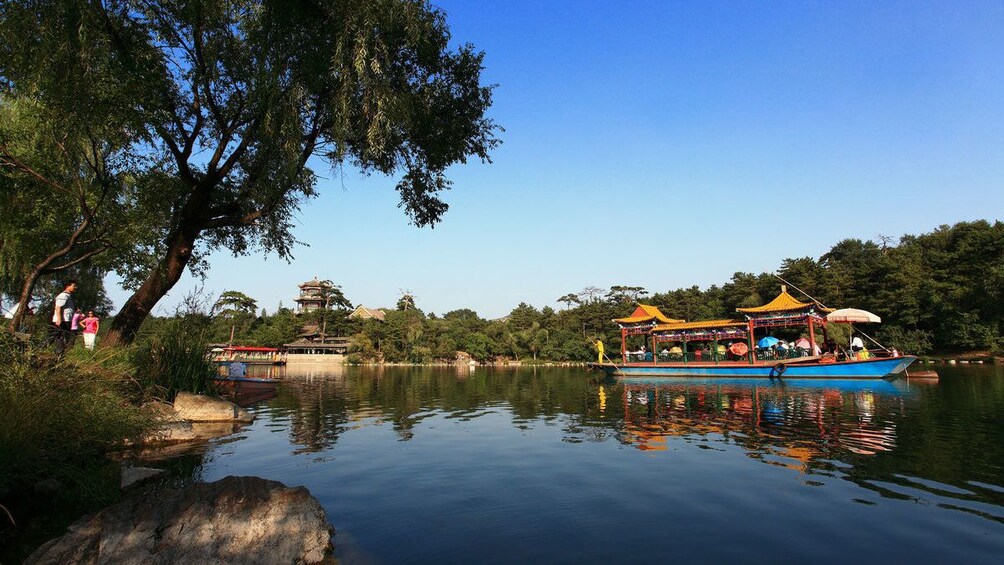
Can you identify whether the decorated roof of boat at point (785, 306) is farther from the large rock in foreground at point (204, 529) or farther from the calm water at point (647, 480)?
the large rock in foreground at point (204, 529)

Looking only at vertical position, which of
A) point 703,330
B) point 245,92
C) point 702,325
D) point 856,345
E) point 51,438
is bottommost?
point 51,438

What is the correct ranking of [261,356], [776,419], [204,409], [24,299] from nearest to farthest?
[24,299]
[204,409]
[776,419]
[261,356]

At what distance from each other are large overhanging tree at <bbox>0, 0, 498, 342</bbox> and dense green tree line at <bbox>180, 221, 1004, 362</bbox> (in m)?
4.79

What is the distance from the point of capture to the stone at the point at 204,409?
12602 millimetres

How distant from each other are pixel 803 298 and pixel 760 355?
75.5ft

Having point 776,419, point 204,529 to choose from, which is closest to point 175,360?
point 204,529

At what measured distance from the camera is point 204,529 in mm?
4457

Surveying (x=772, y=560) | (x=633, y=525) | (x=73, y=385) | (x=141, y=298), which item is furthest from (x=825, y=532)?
(x=141, y=298)

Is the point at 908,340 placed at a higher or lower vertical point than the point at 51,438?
higher

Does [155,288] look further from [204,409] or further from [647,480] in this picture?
[647,480]

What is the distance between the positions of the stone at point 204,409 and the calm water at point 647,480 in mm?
836

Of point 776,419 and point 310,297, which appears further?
point 310,297

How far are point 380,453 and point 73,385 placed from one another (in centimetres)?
520

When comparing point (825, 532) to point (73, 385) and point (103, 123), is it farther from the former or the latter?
point (103, 123)
